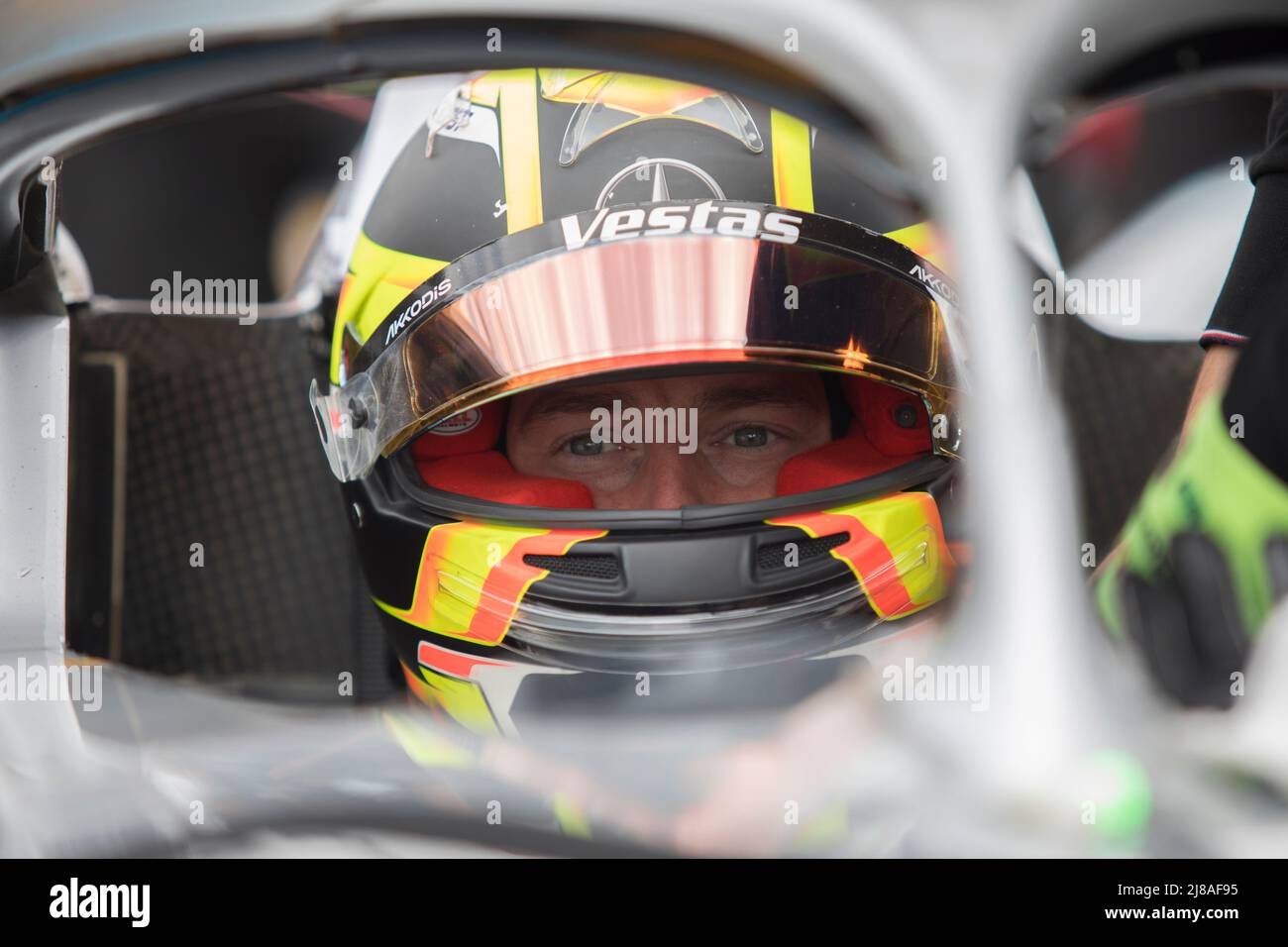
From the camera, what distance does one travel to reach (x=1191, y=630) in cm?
56

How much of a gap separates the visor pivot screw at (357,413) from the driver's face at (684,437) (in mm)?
201

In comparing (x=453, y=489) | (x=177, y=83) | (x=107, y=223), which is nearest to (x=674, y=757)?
(x=177, y=83)

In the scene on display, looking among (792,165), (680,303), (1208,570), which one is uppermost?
(792,165)

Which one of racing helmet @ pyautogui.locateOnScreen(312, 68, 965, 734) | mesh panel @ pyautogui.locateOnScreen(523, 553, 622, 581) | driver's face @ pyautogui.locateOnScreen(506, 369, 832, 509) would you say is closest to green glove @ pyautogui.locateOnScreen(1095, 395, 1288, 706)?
racing helmet @ pyautogui.locateOnScreen(312, 68, 965, 734)

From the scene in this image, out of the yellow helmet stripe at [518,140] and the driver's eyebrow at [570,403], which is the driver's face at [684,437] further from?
the yellow helmet stripe at [518,140]

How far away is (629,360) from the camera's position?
91 centimetres

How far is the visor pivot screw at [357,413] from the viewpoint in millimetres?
1065

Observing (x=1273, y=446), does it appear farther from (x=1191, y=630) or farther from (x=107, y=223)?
(x=107, y=223)

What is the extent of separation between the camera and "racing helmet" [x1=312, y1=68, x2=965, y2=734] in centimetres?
91

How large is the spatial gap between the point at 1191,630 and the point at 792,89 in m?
0.35

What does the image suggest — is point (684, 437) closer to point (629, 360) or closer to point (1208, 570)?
point (629, 360)

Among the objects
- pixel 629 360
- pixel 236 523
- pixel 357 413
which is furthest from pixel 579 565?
pixel 236 523

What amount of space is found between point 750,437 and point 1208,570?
2.14 feet

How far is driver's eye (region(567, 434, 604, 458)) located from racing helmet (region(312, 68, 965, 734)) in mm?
121
